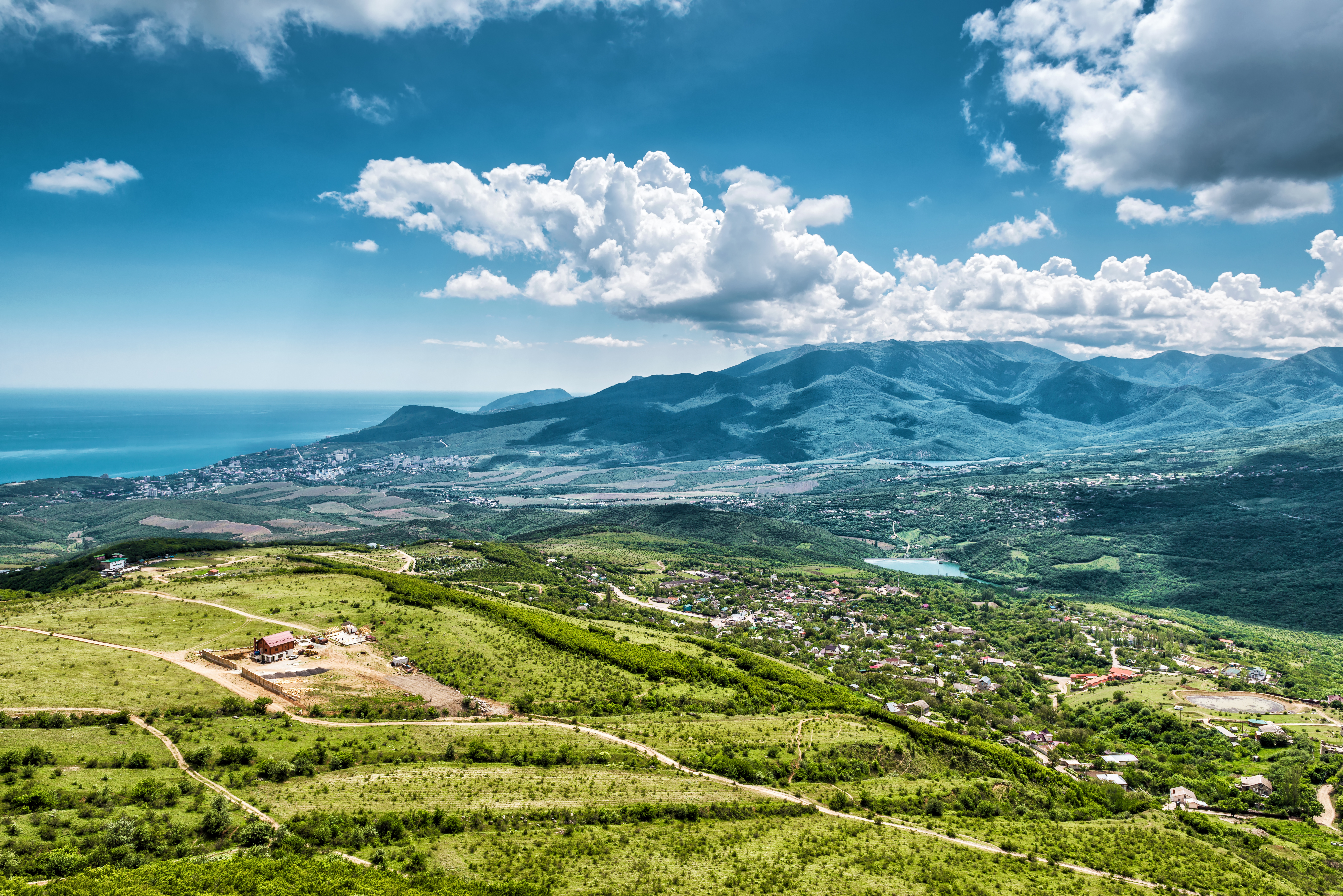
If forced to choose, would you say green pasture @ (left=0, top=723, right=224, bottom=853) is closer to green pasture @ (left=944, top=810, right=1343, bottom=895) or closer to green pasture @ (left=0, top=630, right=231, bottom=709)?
green pasture @ (left=0, top=630, right=231, bottom=709)

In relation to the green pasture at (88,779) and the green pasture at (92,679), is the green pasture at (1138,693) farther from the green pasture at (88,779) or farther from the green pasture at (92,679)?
the green pasture at (92,679)

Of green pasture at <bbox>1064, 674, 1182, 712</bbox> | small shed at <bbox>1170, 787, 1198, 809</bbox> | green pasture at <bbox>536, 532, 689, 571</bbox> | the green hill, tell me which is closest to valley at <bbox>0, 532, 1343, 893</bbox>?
green pasture at <bbox>1064, 674, 1182, 712</bbox>

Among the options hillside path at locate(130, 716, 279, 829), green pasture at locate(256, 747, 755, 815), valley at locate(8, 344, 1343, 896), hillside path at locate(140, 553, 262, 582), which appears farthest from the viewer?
hillside path at locate(140, 553, 262, 582)

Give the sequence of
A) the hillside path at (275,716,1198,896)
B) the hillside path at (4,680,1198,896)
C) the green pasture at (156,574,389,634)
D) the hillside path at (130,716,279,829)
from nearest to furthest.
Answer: the hillside path at (130,716,279,829) → the hillside path at (4,680,1198,896) → the hillside path at (275,716,1198,896) → the green pasture at (156,574,389,634)

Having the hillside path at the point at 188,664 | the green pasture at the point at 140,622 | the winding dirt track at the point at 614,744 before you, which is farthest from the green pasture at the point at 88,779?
the green pasture at the point at 140,622

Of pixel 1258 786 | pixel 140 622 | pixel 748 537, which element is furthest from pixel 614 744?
pixel 748 537

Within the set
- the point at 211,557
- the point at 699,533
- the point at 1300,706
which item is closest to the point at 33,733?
the point at 211,557
